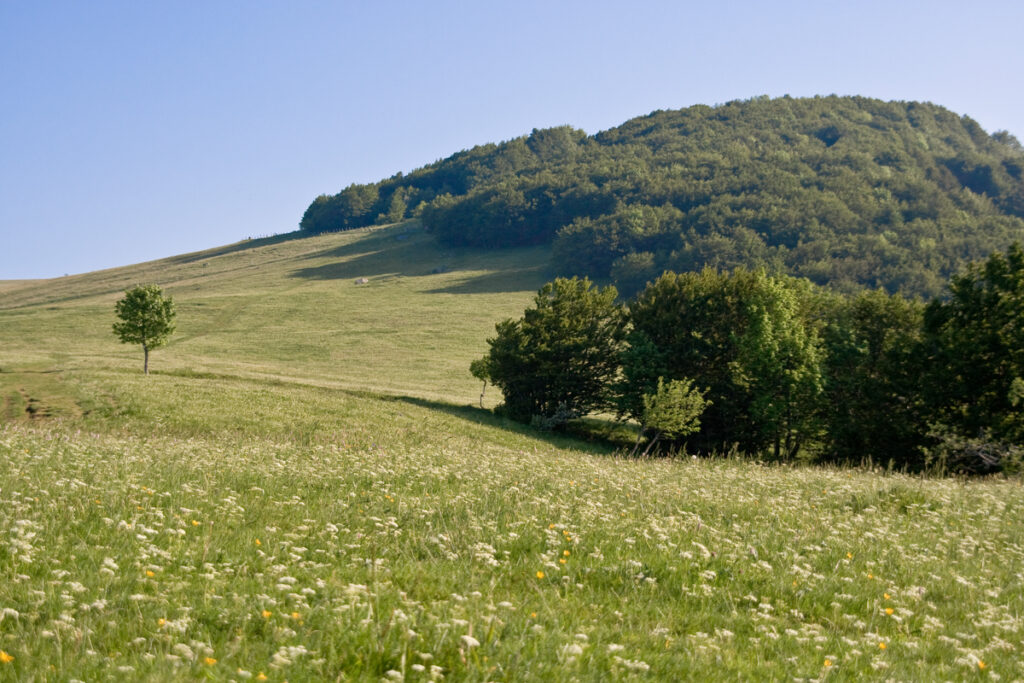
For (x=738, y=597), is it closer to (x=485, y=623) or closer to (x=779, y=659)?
(x=779, y=659)

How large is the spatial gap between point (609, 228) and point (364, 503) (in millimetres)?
126145

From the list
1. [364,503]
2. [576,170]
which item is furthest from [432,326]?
[576,170]

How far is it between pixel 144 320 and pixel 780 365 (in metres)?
50.4

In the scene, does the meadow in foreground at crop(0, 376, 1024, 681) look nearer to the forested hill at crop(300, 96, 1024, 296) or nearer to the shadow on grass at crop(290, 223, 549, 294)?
the shadow on grass at crop(290, 223, 549, 294)

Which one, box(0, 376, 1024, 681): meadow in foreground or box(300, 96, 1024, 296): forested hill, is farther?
box(300, 96, 1024, 296): forested hill

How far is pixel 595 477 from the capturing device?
40.2 feet

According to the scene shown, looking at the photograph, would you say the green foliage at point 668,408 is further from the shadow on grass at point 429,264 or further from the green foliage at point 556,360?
the shadow on grass at point 429,264

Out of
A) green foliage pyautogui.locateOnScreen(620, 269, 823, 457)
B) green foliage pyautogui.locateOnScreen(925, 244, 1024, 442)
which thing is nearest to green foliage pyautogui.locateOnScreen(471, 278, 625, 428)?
green foliage pyautogui.locateOnScreen(620, 269, 823, 457)

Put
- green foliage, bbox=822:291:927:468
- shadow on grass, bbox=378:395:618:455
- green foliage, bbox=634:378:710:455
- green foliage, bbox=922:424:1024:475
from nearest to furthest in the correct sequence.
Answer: green foliage, bbox=922:424:1024:475, green foliage, bbox=822:291:927:468, green foliage, bbox=634:378:710:455, shadow on grass, bbox=378:395:618:455

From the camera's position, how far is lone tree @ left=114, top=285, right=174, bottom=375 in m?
56.7

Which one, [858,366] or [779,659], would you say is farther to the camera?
[858,366]

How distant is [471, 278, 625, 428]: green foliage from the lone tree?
88.4 feet

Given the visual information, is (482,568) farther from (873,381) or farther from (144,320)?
(144,320)

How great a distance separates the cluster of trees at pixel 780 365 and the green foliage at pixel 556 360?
12cm
